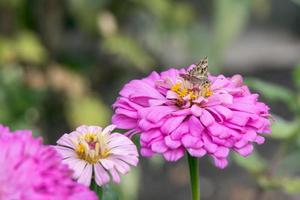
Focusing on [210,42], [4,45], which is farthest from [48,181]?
[210,42]

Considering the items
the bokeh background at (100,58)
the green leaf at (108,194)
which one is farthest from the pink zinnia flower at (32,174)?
the bokeh background at (100,58)

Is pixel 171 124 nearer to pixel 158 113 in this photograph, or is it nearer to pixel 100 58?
pixel 158 113

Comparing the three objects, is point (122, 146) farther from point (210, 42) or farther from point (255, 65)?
point (255, 65)

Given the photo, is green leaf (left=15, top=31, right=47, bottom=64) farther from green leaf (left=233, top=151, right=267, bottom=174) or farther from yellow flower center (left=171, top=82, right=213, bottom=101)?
yellow flower center (left=171, top=82, right=213, bottom=101)

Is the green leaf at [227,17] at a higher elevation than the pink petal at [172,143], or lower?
higher

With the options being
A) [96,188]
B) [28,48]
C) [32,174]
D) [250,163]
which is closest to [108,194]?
[96,188]

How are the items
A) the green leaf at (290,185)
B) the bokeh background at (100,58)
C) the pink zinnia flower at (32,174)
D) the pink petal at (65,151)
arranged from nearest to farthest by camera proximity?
1. the pink zinnia flower at (32,174)
2. the pink petal at (65,151)
3. the green leaf at (290,185)
4. the bokeh background at (100,58)

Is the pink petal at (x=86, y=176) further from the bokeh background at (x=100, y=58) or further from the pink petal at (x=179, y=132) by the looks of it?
the bokeh background at (x=100, y=58)
